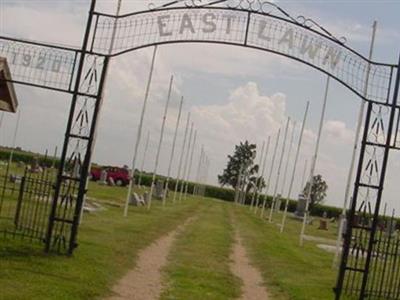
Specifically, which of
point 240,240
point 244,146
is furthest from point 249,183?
point 240,240

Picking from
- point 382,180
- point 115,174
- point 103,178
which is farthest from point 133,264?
point 115,174

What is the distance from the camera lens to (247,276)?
16969 millimetres

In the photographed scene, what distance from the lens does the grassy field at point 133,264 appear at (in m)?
11.5

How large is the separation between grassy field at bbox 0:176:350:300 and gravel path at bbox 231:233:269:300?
0.21 metres

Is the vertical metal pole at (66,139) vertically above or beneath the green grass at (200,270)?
above

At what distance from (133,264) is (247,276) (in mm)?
2954

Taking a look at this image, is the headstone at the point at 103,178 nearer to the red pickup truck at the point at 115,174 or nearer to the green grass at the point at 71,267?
the red pickup truck at the point at 115,174

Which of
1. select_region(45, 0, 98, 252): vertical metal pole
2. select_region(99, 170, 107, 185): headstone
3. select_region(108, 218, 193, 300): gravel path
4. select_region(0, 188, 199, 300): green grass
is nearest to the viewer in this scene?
select_region(0, 188, 199, 300): green grass

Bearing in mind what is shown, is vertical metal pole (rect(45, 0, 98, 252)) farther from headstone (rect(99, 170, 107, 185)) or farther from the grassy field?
headstone (rect(99, 170, 107, 185))

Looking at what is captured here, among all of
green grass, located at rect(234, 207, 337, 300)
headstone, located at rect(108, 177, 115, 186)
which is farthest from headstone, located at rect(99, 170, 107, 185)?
green grass, located at rect(234, 207, 337, 300)

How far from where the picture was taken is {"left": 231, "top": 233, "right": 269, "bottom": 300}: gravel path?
1426cm

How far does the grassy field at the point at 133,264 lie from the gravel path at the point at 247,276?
0.69 feet

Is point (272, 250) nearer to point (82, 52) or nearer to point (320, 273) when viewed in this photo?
point (320, 273)

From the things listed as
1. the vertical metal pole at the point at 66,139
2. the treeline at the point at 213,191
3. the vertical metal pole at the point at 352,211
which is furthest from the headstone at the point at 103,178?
the vertical metal pole at the point at 352,211
